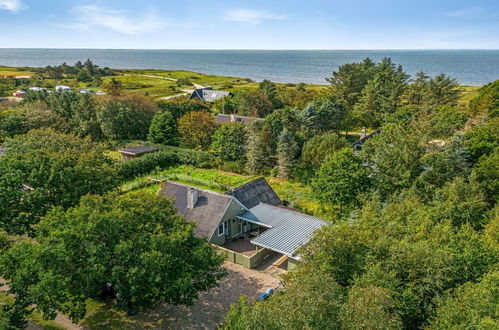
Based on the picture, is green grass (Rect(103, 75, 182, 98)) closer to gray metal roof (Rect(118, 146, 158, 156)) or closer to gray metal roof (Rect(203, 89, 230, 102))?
gray metal roof (Rect(203, 89, 230, 102))

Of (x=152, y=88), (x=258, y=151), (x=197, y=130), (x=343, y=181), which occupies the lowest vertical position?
(x=258, y=151)

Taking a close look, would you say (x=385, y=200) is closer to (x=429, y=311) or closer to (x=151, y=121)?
(x=429, y=311)

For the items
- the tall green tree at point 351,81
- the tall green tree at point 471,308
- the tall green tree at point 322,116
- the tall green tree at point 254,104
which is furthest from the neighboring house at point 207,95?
the tall green tree at point 471,308

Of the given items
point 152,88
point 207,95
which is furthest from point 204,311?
point 152,88

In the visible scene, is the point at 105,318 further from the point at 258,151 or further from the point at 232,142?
the point at 232,142

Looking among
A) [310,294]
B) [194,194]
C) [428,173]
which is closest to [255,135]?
[194,194]

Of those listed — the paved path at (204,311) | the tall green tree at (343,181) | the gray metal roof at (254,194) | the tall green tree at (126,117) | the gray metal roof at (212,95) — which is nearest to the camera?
the paved path at (204,311)

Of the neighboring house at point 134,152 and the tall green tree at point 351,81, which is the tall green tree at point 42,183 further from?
the tall green tree at point 351,81
